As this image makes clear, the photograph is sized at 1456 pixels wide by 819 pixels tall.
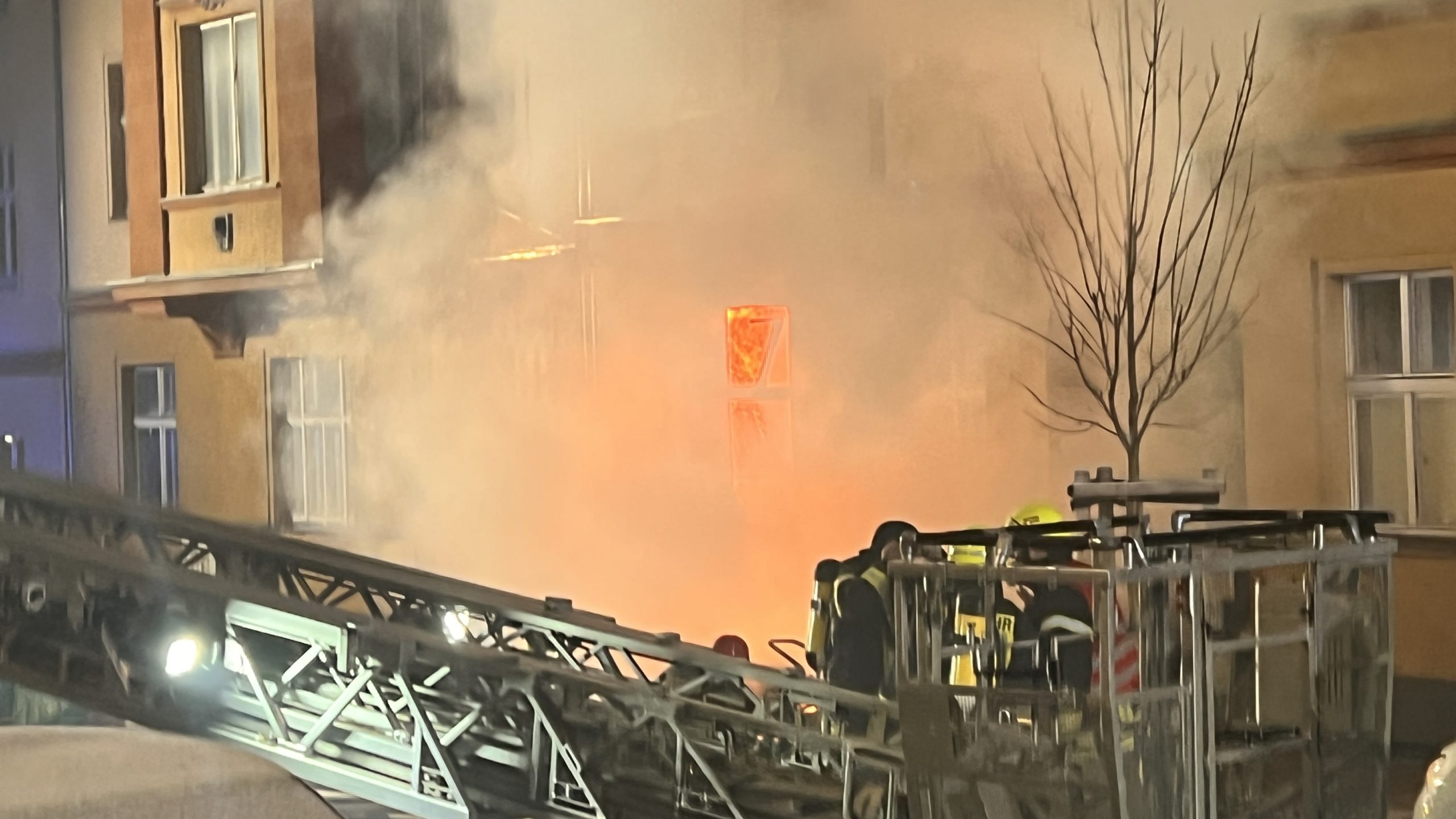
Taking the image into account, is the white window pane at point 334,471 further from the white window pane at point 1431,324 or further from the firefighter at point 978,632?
the white window pane at point 1431,324

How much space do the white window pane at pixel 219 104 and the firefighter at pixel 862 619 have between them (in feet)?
Result: 4.77

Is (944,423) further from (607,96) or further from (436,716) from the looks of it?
(436,716)

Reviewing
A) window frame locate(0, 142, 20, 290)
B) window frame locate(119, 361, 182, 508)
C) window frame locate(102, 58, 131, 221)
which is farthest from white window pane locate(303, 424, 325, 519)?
window frame locate(0, 142, 20, 290)

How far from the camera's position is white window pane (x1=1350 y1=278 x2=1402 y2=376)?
1.95 meters

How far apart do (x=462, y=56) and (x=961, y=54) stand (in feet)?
3.18

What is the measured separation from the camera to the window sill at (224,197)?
2736 mm

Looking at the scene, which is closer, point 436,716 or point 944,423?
point 944,423

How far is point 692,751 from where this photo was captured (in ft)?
7.63

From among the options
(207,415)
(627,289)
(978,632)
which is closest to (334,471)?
(207,415)

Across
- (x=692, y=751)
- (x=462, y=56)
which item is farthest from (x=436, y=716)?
(x=462, y=56)

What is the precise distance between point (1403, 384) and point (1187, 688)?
1.81 feet

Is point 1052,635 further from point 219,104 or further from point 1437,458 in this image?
point 219,104

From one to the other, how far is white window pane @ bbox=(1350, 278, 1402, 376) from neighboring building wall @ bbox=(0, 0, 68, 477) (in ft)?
7.89

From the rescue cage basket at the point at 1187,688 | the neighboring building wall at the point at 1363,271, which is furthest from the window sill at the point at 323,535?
the neighboring building wall at the point at 1363,271
